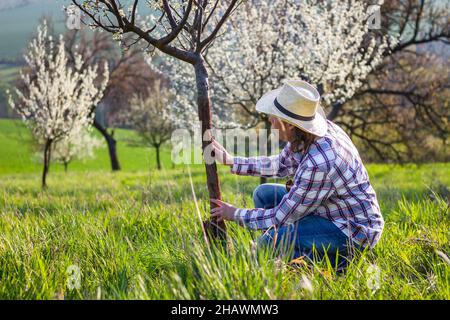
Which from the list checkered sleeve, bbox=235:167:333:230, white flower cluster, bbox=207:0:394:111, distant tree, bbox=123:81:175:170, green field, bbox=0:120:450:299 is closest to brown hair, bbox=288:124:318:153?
checkered sleeve, bbox=235:167:333:230

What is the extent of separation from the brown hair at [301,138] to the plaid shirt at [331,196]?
8cm

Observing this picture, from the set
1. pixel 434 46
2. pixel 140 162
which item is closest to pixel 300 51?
pixel 434 46

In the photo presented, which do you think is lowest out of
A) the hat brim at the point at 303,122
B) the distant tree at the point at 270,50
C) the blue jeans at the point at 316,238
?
the blue jeans at the point at 316,238

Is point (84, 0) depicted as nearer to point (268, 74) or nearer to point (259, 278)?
point (259, 278)

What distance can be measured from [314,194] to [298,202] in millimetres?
113

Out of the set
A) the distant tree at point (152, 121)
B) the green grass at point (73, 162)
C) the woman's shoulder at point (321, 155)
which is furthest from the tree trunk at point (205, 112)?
the green grass at point (73, 162)

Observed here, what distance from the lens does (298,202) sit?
293 cm

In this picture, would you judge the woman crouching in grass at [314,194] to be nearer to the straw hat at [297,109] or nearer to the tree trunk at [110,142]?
the straw hat at [297,109]

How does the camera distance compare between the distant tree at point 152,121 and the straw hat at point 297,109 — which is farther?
the distant tree at point 152,121

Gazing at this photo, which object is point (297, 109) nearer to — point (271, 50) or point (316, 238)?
point (316, 238)

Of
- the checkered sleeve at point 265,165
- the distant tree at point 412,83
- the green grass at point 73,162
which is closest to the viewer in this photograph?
the checkered sleeve at point 265,165

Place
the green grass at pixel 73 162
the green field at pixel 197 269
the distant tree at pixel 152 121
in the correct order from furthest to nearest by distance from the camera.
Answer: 1. the green grass at pixel 73 162
2. the distant tree at pixel 152 121
3. the green field at pixel 197 269

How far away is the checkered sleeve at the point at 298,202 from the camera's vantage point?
2.89 m

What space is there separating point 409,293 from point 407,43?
11.8m
